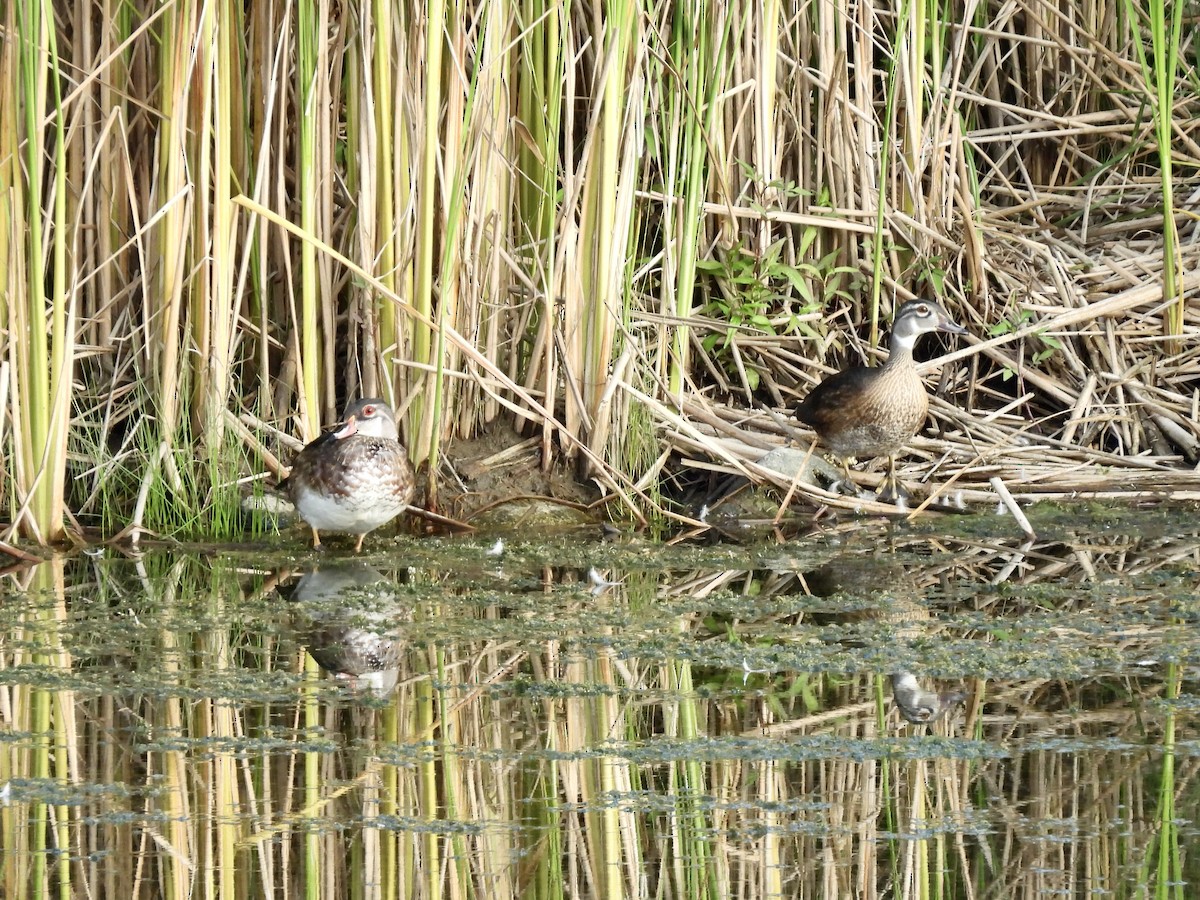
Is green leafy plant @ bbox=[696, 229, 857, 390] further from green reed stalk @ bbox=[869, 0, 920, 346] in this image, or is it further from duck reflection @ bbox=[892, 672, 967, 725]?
duck reflection @ bbox=[892, 672, 967, 725]

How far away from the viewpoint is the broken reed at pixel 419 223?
20.0ft

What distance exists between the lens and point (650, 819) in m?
3.39

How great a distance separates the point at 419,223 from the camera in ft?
20.5

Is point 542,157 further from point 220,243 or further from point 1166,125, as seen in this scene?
point 1166,125

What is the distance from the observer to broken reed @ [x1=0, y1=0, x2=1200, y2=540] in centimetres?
609

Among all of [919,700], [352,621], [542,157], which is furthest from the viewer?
[542,157]

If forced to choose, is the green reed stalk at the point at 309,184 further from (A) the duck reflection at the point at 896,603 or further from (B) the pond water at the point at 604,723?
→ (A) the duck reflection at the point at 896,603

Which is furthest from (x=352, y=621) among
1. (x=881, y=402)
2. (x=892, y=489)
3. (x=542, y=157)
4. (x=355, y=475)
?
(x=892, y=489)

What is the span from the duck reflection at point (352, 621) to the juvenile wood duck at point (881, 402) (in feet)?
6.38

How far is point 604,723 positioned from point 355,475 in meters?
2.03

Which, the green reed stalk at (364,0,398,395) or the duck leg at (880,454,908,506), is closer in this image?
the green reed stalk at (364,0,398,395)

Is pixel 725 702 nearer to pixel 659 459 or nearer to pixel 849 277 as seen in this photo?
pixel 659 459

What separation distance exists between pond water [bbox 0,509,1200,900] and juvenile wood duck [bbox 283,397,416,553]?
6.2 inches

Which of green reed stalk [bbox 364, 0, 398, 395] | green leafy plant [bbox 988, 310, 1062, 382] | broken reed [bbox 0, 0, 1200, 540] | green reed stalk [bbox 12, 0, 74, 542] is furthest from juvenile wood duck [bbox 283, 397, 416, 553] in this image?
green leafy plant [bbox 988, 310, 1062, 382]
